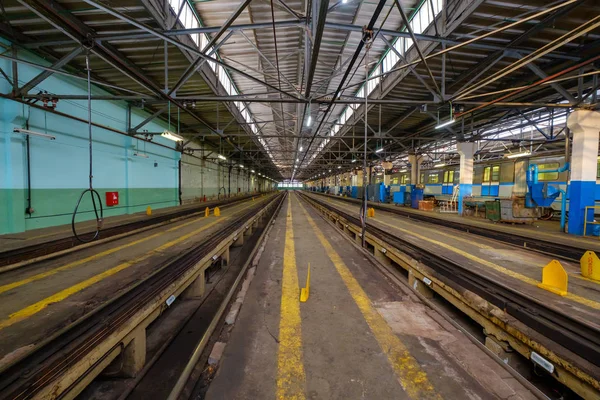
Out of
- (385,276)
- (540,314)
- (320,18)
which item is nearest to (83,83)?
(320,18)

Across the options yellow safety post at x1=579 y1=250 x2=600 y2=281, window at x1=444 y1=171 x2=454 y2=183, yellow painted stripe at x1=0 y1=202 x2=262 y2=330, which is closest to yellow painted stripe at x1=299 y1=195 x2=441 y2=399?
yellow painted stripe at x1=0 y1=202 x2=262 y2=330

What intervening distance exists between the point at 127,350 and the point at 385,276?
12.8ft

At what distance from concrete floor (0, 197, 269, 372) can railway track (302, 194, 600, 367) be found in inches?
196

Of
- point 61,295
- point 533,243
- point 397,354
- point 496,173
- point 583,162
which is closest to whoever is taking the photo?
point 397,354

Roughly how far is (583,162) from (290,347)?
11.4 metres

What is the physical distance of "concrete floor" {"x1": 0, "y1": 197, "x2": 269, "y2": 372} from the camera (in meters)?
2.31

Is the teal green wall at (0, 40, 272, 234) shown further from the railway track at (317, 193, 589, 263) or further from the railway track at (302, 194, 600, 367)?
the railway track at (317, 193, 589, 263)

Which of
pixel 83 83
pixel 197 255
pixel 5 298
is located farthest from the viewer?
→ pixel 83 83

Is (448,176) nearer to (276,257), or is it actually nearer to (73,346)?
(276,257)

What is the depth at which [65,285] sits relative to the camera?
11.2 feet

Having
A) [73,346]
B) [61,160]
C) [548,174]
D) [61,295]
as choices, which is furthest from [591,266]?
[61,160]

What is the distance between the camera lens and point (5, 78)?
6324mm

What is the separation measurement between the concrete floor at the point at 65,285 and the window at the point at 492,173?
1731 cm

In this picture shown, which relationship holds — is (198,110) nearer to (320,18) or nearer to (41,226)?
(41,226)
